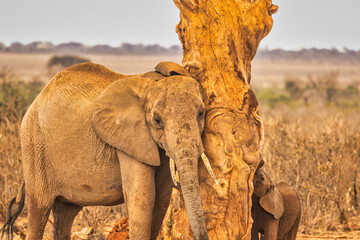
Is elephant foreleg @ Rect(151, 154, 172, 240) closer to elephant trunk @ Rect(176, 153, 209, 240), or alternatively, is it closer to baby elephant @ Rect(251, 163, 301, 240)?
elephant trunk @ Rect(176, 153, 209, 240)

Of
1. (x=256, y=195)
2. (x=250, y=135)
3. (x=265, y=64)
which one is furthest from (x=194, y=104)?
(x=265, y=64)

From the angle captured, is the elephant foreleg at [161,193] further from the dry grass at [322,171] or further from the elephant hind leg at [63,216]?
the dry grass at [322,171]

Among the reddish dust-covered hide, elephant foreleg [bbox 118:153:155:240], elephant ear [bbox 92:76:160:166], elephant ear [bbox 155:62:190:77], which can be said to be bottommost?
the reddish dust-covered hide

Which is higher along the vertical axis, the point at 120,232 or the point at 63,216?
the point at 63,216

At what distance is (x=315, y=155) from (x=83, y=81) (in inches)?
176

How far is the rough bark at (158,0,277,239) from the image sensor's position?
451 cm

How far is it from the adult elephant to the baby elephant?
83 cm

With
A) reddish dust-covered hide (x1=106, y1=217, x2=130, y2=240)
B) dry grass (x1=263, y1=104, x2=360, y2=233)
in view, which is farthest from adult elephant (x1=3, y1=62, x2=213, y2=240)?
dry grass (x1=263, y1=104, x2=360, y2=233)

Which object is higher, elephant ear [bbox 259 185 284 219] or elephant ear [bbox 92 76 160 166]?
elephant ear [bbox 92 76 160 166]

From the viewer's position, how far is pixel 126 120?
175 inches

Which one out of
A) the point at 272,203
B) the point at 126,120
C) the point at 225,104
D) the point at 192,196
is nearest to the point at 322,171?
the point at 272,203

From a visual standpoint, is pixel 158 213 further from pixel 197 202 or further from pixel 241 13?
pixel 241 13

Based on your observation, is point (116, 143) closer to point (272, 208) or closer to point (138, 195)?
point (138, 195)

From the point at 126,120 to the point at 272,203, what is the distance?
1.51 metres
